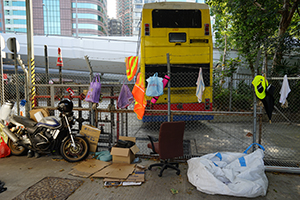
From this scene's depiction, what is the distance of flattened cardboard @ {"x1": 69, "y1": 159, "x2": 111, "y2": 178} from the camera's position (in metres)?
Answer: 3.82

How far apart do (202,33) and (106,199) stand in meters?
5.91

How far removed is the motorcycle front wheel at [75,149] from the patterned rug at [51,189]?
0.77 meters

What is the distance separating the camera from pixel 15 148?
15.8ft

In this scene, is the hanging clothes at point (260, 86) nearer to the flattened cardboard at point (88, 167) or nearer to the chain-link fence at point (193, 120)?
the chain-link fence at point (193, 120)

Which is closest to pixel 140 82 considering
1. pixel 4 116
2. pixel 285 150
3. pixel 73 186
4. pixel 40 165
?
pixel 73 186

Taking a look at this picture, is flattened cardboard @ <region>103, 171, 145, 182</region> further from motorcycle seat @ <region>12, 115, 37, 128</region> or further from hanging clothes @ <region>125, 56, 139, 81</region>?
motorcycle seat @ <region>12, 115, 37, 128</region>

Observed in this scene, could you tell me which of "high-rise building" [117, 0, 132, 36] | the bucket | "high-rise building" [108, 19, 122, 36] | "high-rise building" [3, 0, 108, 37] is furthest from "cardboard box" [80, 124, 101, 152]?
"high-rise building" [108, 19, 122, 36]

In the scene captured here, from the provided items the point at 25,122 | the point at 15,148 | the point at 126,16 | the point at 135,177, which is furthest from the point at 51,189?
the point at 126,16

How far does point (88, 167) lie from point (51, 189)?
0.86 m

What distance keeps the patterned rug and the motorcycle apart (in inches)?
33.1

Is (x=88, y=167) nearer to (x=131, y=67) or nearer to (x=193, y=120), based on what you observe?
(x=131, y=67)

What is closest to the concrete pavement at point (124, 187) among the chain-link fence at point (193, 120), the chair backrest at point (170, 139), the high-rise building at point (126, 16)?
the chair backrest at point (170, 139)

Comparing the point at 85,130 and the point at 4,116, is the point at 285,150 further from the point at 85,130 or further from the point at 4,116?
the point at 4,116

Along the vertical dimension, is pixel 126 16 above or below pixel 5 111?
above
